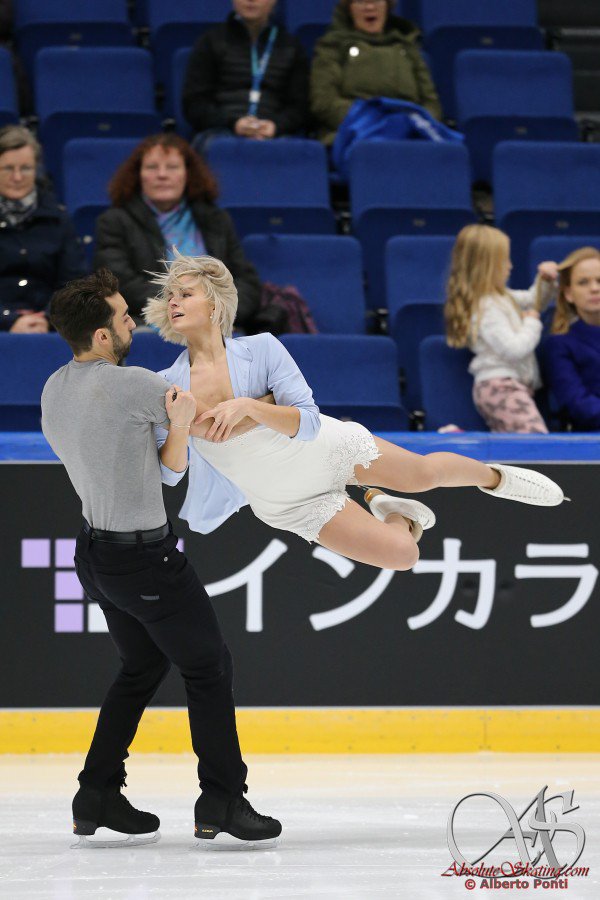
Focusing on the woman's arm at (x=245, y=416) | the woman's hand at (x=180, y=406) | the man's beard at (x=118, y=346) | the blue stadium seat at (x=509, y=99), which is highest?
the blue stadium seat at (x=509, y=99)

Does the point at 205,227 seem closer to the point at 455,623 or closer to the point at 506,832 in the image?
the point at 455,623

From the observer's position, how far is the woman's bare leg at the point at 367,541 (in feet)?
12.5

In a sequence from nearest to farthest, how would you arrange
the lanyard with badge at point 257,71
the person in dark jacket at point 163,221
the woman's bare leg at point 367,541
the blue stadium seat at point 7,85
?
the woman's bare leg at point 367,541 → the person in dark jacket at point 163,221 → the blue stadium seat at point 7,85 → the lanyard with badge at point 257,71

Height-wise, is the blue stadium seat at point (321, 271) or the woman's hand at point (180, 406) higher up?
the woman's hand at point (180, 406)

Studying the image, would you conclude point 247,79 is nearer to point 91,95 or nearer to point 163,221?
point 91,95

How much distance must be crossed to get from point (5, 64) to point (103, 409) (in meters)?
3.98

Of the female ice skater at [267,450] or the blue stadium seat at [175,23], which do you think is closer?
the female ice skater at [267,450]

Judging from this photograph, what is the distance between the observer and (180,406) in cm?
337

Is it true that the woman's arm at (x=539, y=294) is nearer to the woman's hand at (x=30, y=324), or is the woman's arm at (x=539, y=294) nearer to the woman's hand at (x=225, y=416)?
the woman's hand at (x=30, y=324)

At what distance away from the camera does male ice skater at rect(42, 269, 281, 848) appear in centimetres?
346

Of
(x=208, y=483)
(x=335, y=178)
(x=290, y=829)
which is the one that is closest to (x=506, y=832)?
(x=290, y=829)

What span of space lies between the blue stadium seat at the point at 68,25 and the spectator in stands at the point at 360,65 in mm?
1132

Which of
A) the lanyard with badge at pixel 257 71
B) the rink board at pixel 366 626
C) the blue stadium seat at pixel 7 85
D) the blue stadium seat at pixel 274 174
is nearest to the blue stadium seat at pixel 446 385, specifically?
the rink board at pixel 366 626

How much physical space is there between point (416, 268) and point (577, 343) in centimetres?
97
